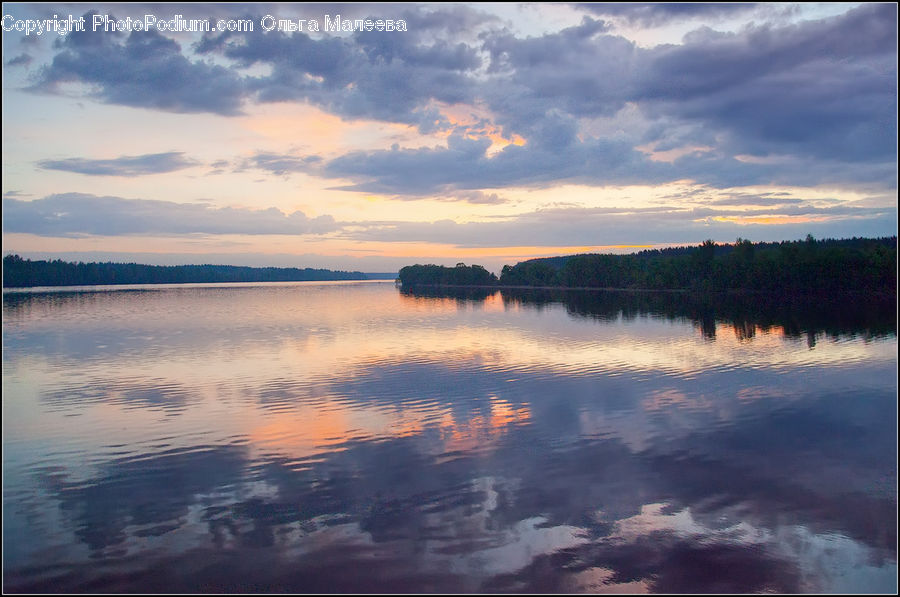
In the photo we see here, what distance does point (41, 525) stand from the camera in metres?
10.4

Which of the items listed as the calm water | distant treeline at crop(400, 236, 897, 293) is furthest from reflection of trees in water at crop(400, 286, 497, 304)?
the calm water

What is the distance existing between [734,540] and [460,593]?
4.67 metres

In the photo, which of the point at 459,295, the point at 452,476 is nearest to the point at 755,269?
the point at 459,295

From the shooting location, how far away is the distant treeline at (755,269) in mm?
88500

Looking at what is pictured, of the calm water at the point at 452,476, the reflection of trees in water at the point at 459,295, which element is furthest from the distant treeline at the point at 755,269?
the calm water at the point at 452,476

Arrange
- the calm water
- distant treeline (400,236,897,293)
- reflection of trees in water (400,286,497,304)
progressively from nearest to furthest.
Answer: the calm water, distant treeline (400,236,897,293), reflection of trees in water (400,286,497,304)

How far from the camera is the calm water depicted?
8.85m

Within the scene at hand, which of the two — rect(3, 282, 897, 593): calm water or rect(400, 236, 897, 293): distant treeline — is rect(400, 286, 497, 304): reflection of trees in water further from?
rect(3, 282, 897, 593): calm water

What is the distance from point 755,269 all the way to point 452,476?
104514 millimetres

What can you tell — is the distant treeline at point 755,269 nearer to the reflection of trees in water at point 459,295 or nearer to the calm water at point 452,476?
the reflection of trees in water at point 459,295

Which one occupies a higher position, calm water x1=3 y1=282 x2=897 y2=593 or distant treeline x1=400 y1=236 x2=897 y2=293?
distant treeline x1=400 y1=236 x2=897 y2=293

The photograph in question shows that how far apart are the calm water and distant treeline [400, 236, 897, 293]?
241ft

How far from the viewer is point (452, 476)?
12539mm

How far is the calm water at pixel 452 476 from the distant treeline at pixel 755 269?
73562 mm
